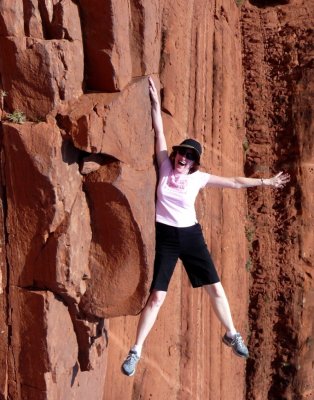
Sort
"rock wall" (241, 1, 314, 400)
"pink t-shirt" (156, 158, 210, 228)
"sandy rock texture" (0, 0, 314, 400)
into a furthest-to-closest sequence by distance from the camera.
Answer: "rock wall" (241, 1, 314, 400)
"pink t-shirt" (156, 158, 210, 228)
"sandy rock texture" (0, 0, 314, 400)

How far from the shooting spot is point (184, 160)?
4.76 m

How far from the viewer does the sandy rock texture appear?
4266 millimetres

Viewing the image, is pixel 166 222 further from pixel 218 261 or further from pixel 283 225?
pixel 283 225

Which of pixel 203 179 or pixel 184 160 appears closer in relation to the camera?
pixel 184 160

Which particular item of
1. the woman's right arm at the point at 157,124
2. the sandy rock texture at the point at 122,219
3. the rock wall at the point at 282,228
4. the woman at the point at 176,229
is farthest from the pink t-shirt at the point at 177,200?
the rock wall at the point at 282,228

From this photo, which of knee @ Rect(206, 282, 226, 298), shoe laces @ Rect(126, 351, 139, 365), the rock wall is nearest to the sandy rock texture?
the rock wall

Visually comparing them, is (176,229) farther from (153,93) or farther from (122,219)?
(153,93)

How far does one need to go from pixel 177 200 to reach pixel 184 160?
0.32 m

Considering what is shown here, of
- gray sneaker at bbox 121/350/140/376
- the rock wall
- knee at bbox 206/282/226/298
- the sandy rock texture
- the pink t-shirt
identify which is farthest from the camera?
the rock wall

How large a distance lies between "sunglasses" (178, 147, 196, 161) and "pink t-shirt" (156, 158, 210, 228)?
14 centimetres

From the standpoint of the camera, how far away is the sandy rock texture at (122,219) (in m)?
4.27

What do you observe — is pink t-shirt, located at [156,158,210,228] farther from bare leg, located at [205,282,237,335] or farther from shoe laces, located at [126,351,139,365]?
shoe laces, located at [126,351,139,365]

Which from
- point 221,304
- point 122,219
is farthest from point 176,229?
point 221,304

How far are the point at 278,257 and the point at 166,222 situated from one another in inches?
115
